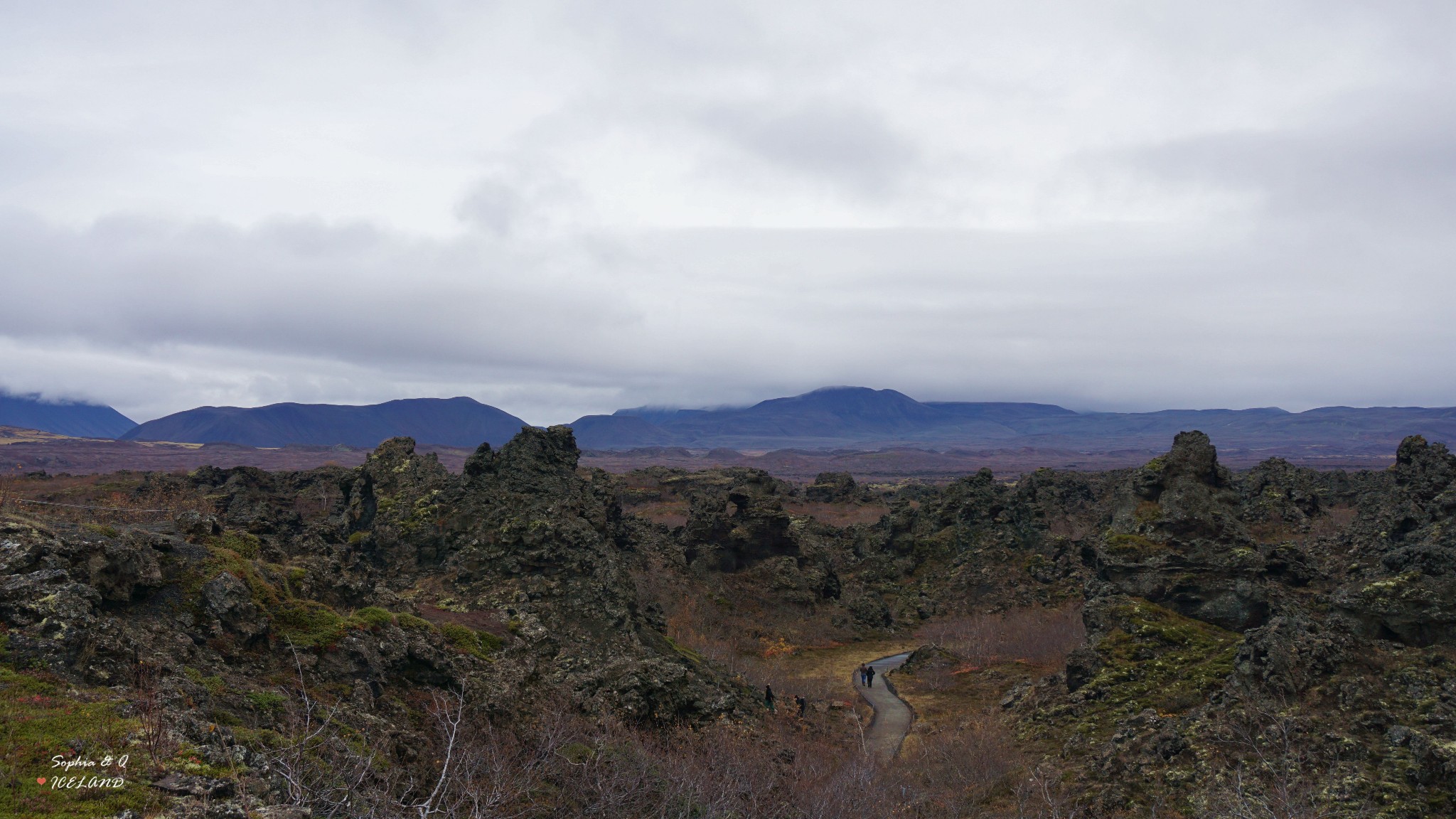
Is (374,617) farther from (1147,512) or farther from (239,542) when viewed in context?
(1147,512)

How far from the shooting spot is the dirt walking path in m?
30.6

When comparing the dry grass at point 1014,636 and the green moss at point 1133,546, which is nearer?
the green moss at point 1133,546

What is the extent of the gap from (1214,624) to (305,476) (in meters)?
92.8

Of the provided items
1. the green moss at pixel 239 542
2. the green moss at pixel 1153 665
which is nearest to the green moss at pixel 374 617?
the green moss at pixel 239 542

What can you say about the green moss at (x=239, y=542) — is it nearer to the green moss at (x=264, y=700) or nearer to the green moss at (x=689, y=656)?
the green moss at (x=264, y=700)

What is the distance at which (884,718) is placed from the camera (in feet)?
119

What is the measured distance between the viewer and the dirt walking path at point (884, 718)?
100ft

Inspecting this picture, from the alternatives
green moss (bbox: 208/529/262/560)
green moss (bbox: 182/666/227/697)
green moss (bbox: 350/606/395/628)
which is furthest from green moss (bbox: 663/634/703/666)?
green moss (bbox: 182/666/227/697)

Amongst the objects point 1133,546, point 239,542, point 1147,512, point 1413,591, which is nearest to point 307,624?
point 239,542

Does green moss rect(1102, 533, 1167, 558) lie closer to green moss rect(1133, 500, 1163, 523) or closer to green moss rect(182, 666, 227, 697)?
green moss rect(1133, 500, 1163, 523)

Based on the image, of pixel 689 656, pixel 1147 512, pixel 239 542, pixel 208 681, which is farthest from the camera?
pixel 1147 512

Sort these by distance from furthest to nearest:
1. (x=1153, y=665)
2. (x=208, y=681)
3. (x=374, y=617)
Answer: (x=1153, y=665) → (x=374, y=617) → (x=208, y=681)

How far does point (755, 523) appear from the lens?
6050cm

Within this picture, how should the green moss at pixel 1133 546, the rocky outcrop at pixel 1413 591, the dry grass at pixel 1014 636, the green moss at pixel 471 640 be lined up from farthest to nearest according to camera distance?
the dry grass at pixel 1014 636 < the green moss at pixel 1133 546 < the green moss at pixel 471 640 < the rocky outcrop at pixel 1413 591
